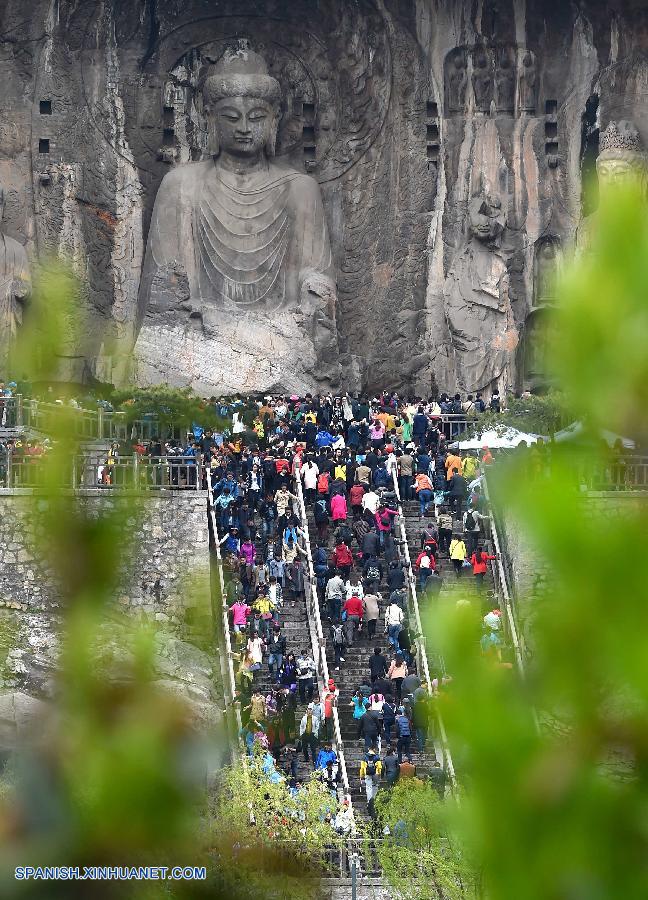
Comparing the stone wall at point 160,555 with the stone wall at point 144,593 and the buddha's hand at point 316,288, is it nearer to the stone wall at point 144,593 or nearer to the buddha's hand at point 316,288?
the stone wall at point 144,593

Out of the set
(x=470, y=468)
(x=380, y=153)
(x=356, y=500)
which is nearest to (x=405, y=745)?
(x=356, y=500)

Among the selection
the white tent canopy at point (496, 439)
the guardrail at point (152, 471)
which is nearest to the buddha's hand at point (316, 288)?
the white tent canopy at point (496, 439)

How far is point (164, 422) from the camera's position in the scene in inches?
1260

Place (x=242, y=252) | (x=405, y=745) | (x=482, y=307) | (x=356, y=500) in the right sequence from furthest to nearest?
(x=242, y=252)
(x=482, y=307)
(x=356, y=500)
(x=405, y=745)

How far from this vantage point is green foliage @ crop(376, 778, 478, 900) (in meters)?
21.4

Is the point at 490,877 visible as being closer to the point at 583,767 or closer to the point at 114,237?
the point at 583,767

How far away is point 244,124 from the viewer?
38688 millimetres

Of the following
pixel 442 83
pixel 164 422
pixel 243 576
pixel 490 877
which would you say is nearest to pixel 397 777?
pixel 243 576

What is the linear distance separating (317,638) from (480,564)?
2.66 metres

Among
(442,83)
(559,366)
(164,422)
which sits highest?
(559,366)

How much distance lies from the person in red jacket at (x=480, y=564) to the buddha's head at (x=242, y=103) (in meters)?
12.1

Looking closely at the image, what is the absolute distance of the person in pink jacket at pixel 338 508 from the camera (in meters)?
30.0

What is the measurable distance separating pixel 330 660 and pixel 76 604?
22186 mm

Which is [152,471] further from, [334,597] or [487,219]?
[487,219]
